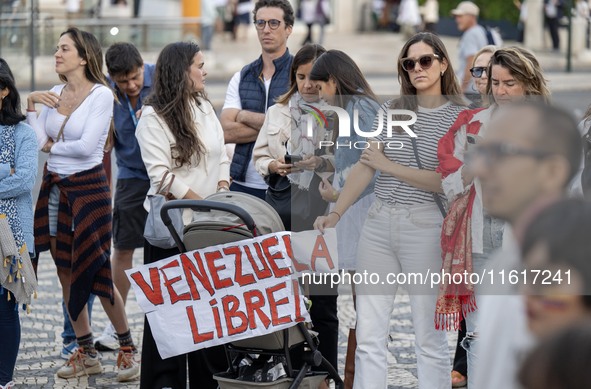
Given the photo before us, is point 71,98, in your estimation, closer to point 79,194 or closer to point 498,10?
point 79,194

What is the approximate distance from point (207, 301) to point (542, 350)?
10.3 ft

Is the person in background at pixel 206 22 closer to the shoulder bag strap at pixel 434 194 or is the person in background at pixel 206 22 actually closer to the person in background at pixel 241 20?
the person in background at pixel 241 20

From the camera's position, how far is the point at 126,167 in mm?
7262

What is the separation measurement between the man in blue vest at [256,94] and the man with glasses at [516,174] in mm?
4010

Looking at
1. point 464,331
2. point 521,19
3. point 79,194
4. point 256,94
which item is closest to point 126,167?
point 79,194

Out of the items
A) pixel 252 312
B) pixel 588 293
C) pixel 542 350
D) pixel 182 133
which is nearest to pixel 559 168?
pixel 588 293

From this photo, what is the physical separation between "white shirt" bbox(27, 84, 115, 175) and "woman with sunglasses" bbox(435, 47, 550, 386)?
2.22m

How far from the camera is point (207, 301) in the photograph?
5219 millimetres

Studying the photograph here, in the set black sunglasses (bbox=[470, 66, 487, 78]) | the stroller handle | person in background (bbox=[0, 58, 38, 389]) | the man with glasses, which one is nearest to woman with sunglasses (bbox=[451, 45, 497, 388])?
black sunglasses (bbox=[470, 66, 487, 78])

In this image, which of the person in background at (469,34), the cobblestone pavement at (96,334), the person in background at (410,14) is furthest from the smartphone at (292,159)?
the person in background at (410,14)

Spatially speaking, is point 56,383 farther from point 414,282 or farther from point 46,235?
point 414,282

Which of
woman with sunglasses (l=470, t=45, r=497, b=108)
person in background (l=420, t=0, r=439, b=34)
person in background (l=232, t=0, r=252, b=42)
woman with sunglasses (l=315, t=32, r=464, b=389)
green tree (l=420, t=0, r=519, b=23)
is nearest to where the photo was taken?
woman with sunglasses (l=315, t=32, r=464, b=389)

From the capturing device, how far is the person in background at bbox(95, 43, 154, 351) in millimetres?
7117

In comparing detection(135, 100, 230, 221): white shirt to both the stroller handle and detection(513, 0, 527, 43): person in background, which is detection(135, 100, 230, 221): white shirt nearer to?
the stroller handle
